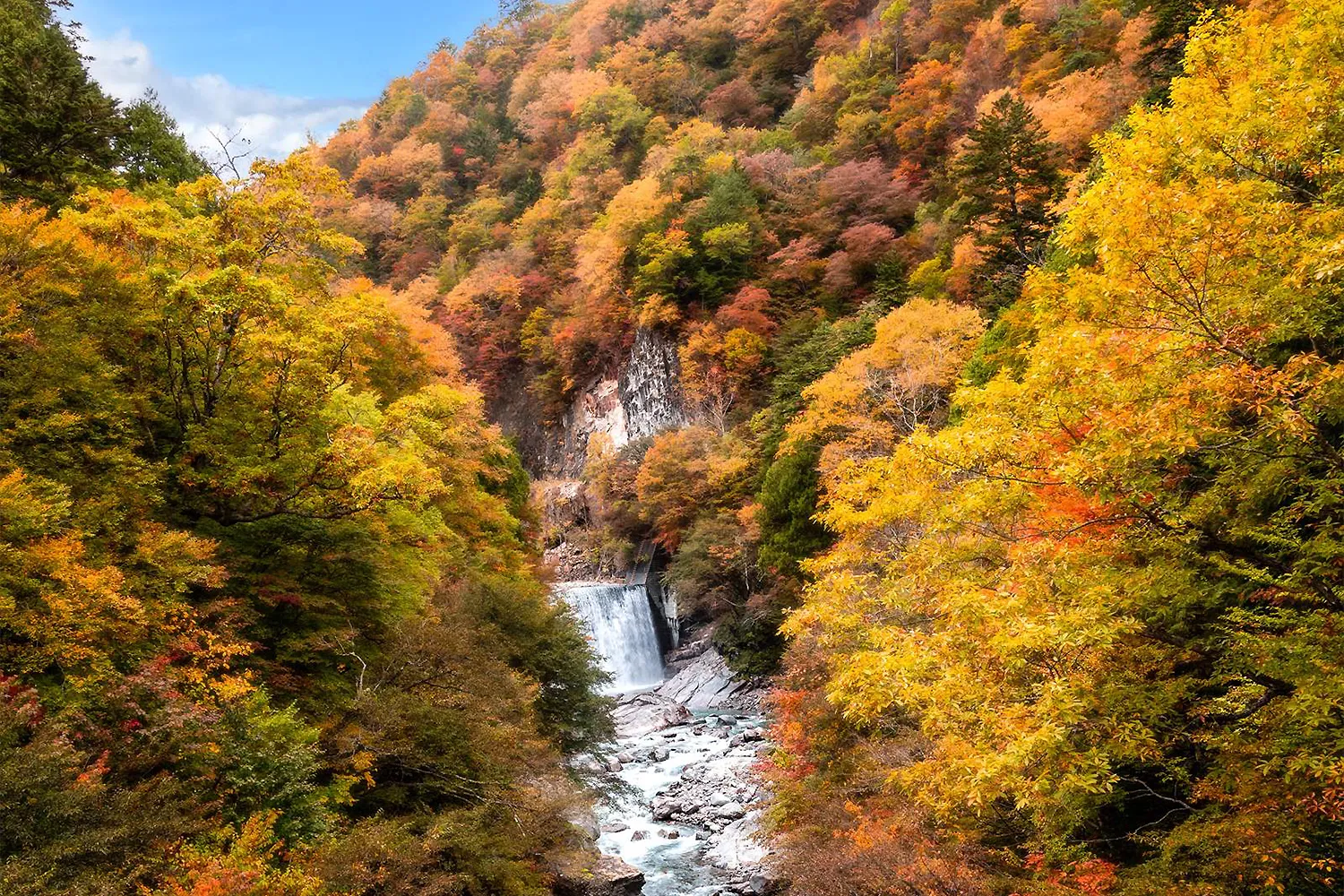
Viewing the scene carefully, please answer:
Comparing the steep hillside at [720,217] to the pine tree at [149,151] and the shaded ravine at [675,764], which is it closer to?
the shaded ravine at [675,764]

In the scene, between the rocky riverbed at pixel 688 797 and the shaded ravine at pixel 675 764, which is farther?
the shaded ravine at pixel 675 764

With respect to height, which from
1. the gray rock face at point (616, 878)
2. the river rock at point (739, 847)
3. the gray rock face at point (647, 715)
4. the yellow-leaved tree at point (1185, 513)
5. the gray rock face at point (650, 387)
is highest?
the gray rock face at point (650, 387)

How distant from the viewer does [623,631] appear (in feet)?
115

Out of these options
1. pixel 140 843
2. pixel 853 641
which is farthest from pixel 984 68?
pixel 140 843

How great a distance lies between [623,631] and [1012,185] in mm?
25581

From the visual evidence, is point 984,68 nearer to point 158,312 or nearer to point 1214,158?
point 1214,158

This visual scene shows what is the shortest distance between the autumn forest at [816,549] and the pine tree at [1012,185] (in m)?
0.15

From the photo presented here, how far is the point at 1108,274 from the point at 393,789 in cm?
1297

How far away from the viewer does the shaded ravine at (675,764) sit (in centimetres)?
1620

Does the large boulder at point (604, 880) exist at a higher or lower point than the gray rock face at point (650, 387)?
lower

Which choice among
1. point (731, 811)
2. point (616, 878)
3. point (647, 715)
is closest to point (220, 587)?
point (616, 878)

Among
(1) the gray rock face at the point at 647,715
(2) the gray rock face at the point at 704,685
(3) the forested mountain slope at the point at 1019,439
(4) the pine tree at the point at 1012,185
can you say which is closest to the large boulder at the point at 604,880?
(3) the forested mountain slope at the point at 1019,439

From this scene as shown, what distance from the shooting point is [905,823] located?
36.6 ft

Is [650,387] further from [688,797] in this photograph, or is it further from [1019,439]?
[1019,439]
